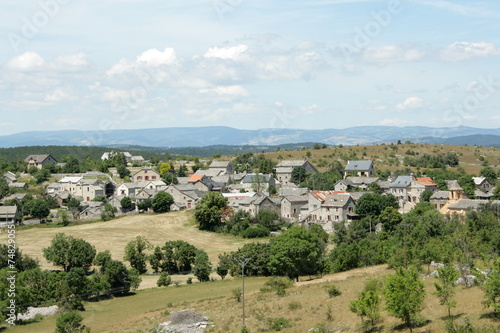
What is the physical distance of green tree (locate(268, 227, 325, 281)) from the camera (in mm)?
49531

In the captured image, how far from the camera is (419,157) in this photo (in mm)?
141875

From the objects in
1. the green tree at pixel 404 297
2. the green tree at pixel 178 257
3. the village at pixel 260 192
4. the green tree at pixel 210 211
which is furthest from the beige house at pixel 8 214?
the green tree at pixel 404 297

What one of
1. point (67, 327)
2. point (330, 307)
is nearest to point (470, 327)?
point (330, 307)

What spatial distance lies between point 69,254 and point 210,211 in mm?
28807

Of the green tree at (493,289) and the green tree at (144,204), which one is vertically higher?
the green tree at (493,289)

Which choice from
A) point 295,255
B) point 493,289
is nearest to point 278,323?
point 493,289

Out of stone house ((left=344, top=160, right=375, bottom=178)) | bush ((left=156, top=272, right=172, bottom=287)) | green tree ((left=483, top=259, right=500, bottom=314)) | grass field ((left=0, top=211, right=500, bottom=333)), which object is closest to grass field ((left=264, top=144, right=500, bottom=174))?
stone house ((left=344, top=160, right=375, bottom=178))

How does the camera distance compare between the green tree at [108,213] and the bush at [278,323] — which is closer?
the bush at [278,323]

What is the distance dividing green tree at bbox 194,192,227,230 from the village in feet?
13.6

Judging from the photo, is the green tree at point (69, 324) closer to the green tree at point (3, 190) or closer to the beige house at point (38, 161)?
the green tree at point (3, 190)

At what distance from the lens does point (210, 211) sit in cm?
8194

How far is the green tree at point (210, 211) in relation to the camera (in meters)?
82.0

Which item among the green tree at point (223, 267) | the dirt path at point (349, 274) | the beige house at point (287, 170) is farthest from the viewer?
the beige house at point (287, 170)

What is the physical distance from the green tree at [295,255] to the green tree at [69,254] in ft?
64.2
